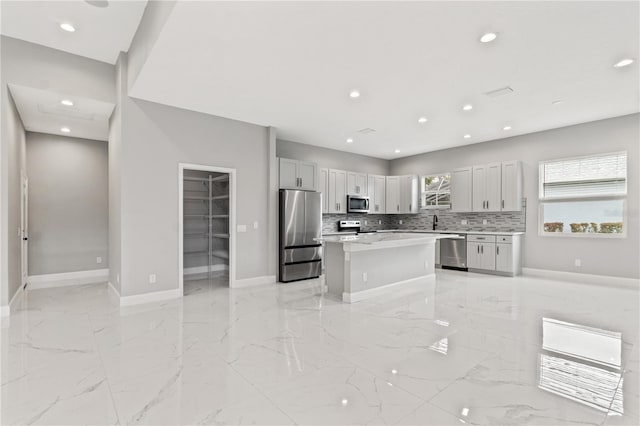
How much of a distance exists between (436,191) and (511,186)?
6.10 ft

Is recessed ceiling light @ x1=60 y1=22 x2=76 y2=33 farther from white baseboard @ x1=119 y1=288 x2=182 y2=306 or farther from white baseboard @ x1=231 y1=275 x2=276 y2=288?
white baseboard @ x1=231 y1=275 x2=276 y2=288

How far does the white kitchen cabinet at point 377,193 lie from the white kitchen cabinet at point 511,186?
2915 mm

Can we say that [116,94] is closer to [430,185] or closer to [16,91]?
[16,91]

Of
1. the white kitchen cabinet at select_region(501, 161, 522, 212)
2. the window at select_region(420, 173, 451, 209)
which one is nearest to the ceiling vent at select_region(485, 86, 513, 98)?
the white kitchen cabinet at select_region(501, 161, 522, 212)

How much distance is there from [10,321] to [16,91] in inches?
112

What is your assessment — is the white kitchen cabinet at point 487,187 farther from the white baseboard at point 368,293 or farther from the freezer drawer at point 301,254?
the freezer drawer at point 301,254

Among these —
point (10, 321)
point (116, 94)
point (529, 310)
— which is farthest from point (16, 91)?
point (529, 310)

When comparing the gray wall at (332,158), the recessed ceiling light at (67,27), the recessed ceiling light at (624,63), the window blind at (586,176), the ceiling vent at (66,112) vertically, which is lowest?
the window blind at (586,176)

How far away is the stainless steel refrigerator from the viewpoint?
5.94 m

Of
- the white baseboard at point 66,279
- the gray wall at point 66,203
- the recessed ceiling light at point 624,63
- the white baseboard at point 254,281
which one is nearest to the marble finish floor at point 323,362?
the white baseboard at point 254,281

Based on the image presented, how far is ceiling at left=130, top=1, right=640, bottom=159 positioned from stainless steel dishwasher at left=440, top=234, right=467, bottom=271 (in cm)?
269

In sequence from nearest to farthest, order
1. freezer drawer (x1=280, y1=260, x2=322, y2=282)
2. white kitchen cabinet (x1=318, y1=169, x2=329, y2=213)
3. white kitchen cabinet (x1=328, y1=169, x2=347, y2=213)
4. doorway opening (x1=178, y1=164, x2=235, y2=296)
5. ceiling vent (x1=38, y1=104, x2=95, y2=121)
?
ceiling vent (x1=38, y1=104, x2=95, y2=121), freezer drawer (x1=280, y1=260, x2=322, y2=282), doorway opening (x1=178, y1=164, x2=235, y2=296), white kitchen cabinet (x1=318, y1=169, x2=329, y2=213), white kitchen cabinet (x1=328, y1=169, x2=347, y2=213)

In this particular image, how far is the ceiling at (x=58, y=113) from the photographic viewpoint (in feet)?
13.8

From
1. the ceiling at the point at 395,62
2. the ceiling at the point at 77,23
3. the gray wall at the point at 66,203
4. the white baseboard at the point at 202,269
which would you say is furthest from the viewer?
the white baseboard at the point at 202,269
